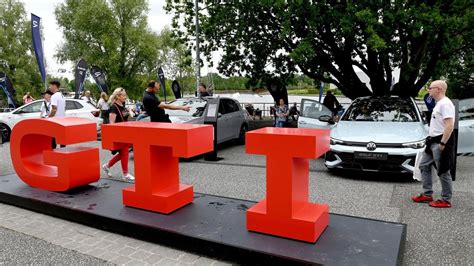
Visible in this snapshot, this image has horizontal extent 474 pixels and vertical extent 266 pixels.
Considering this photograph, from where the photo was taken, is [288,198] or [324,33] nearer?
[288,198]

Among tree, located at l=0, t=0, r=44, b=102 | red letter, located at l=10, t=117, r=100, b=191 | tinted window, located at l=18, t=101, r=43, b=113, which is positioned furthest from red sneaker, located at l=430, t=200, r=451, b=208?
tree, located at l=0, t=0, r=44, b=102

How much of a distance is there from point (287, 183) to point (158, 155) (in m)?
1.86

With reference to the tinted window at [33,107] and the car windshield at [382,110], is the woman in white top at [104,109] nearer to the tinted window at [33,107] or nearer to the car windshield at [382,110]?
the tinted window at [33,107]

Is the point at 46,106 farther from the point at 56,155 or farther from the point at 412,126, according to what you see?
the point at 412,126

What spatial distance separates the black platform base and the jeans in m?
1.59

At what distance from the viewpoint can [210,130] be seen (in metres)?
4.77

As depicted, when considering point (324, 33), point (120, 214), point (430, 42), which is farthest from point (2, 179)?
point (430, 42)

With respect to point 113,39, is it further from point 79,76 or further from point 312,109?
point 312,109

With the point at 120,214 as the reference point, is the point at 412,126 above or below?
above

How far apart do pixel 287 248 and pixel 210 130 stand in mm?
1824

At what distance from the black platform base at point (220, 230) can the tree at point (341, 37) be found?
21.6ft

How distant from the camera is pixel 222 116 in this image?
35.3 ft

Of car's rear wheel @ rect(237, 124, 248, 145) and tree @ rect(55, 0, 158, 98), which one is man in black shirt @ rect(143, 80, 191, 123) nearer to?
car's rear wheel @ rect(237, 124, 248, 145)

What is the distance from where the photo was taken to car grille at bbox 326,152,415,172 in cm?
657
